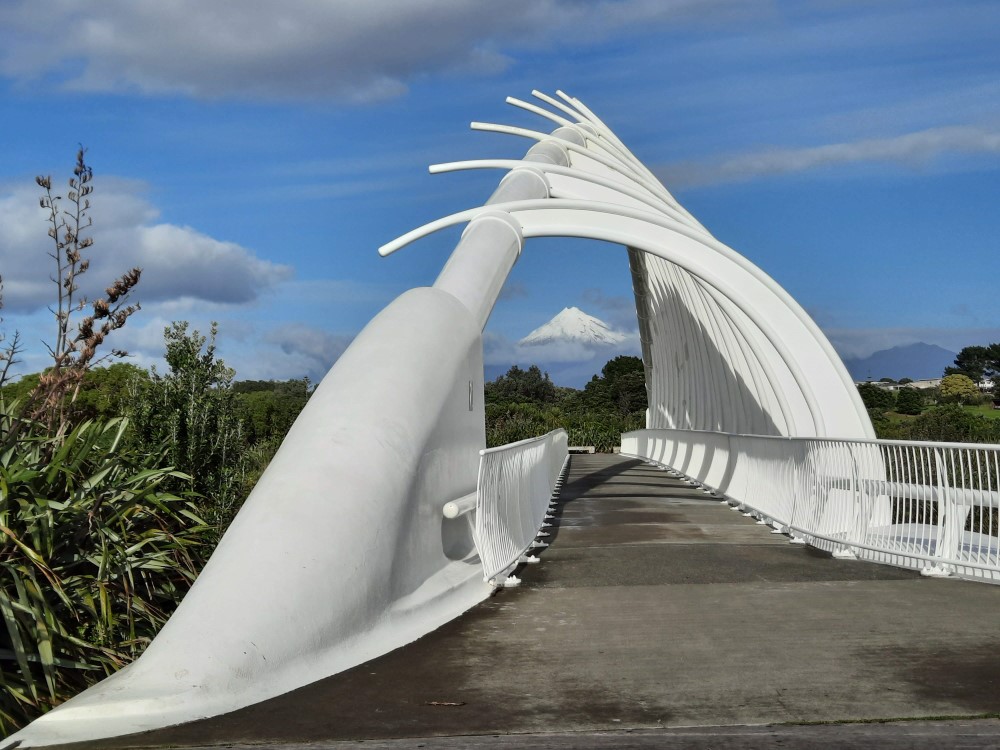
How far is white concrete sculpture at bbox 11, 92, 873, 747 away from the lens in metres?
5.66

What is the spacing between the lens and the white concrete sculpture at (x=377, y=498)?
223 inches

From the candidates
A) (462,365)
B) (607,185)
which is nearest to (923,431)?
(607,185)

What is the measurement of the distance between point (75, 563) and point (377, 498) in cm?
201

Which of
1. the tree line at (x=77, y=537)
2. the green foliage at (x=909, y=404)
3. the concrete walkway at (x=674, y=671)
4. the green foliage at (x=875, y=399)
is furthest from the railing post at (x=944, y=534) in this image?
the green foliage at (x=875, y=399)

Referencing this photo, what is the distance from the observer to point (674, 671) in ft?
20.1

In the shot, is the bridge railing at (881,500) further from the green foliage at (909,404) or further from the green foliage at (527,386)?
the green foliage at (527,386)

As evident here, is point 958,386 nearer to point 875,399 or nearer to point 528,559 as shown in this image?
point 875,399

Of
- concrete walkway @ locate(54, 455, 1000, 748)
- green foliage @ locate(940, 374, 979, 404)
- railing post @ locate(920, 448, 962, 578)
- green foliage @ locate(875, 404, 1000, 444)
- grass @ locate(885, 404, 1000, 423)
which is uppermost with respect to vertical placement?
green foliage @ locate(940, 374, 979, 404)

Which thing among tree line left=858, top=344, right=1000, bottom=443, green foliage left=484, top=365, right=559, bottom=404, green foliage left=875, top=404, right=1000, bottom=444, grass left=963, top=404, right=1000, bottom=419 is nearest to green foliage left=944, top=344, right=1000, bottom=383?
tree line left=858, top=344, right=1000, bottom=443

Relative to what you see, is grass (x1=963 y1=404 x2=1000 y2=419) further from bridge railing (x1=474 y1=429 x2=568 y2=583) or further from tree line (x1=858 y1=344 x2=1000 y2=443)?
bridge railing (x1=474 y1=429 x2=568 y2=583)

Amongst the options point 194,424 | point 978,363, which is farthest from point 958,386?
point 194,424

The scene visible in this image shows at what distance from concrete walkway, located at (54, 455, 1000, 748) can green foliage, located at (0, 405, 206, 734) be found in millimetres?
1344

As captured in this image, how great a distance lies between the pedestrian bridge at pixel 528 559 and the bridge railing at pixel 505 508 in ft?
0.15

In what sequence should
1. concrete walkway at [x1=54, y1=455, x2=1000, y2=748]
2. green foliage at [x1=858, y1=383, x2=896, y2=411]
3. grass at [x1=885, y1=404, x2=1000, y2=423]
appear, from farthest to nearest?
green foliage at [x1=858, y1=383, x2=896, y2=411] < grass at [x1=885, y1=404, x2=1000, y2=423] < concrete walkway at [x1=54, y1=455, x2=1000, y2=748]
